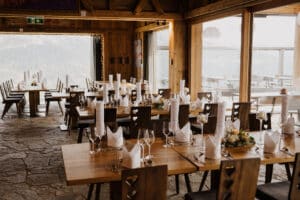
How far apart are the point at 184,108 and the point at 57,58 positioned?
42.0 feet

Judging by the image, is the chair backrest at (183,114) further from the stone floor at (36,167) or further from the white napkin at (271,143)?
the white napkin at (271,143)

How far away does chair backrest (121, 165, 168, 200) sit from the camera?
7.20 ft

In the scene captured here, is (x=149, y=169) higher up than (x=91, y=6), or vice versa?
(x=91, y=6)

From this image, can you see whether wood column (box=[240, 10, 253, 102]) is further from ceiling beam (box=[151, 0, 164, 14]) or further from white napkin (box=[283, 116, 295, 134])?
ceiling beam (box=[151, 0, 164, 14])

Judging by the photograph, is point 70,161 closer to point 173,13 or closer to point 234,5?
point 234,5

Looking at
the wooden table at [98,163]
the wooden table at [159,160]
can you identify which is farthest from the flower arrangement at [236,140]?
the wooden table at [98,163]

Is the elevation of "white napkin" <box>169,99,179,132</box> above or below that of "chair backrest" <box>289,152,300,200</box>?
above

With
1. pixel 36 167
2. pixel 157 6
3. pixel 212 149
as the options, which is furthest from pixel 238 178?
pixel 157 6

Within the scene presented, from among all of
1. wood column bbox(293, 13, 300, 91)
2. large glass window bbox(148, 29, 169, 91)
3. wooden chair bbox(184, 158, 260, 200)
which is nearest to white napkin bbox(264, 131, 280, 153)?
wooden chair bbox(184, 158, 260, 200)

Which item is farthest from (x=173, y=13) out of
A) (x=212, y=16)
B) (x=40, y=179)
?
(x=40, y=179)

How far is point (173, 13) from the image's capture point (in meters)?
8.76

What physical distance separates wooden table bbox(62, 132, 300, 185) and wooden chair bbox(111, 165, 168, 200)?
1.00 ft

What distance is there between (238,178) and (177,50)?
22.1 feet

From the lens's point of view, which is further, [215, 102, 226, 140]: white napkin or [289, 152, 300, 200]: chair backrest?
[215, 102, 226, 140]: white napkin
